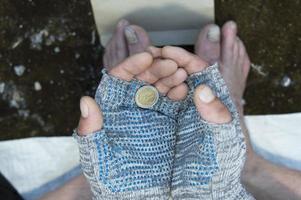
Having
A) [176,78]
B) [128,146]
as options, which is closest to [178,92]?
[176,78]

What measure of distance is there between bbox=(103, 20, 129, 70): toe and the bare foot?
17cm

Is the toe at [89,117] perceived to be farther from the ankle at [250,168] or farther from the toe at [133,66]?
the ankle at [250,168]

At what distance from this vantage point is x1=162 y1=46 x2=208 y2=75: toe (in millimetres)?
1083

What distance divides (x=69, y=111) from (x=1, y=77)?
0.19 meters

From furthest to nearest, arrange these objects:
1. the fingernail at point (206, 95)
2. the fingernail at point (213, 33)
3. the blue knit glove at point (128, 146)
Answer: the fingernail at point (213, 33) < the blue knit glove at point (128, 146) < the fingernail at point (206, 95)

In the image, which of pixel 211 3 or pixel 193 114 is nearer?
pixel 193 114

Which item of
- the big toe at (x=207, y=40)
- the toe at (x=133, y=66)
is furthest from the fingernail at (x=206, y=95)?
the big toe at (x=207, y=40)

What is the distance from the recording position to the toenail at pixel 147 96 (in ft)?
3.72

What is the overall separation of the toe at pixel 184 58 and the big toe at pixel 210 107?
6.1 inches

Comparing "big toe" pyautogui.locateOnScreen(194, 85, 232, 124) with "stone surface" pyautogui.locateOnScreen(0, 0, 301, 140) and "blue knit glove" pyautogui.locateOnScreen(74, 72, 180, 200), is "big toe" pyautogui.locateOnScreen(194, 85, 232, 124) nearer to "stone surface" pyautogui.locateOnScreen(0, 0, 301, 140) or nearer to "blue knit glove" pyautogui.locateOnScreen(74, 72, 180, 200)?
"blue knit glove" pyautogui.locateOnScreen(74, 72, 180, 200)

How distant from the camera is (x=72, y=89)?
1363 mm

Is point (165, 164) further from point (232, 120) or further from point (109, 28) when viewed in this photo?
point (109, 28)

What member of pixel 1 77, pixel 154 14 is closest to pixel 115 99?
pixel 154 14

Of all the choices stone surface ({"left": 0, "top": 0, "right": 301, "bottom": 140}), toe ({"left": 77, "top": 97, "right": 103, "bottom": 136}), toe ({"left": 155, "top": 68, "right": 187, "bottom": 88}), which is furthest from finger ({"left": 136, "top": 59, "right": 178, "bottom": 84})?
stone surface ({"left": 0, "top": 0, "right": 301, "bottom": 140})
